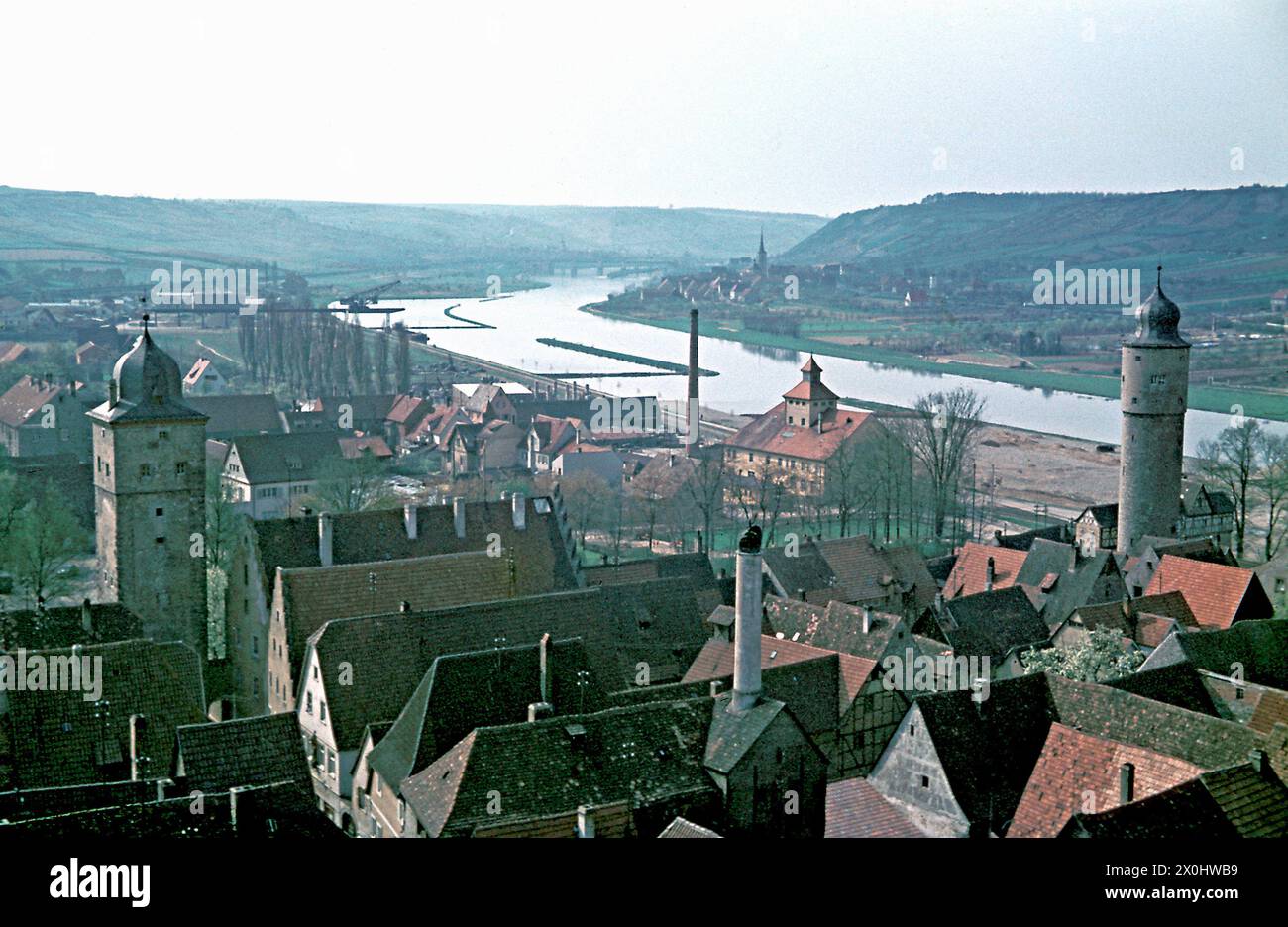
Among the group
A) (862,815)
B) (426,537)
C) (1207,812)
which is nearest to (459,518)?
(426,537)

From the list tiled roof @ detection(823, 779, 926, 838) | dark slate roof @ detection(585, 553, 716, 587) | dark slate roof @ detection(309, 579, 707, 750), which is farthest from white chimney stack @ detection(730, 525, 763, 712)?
dark slate roof @ detection(585, 553, 716, 587)

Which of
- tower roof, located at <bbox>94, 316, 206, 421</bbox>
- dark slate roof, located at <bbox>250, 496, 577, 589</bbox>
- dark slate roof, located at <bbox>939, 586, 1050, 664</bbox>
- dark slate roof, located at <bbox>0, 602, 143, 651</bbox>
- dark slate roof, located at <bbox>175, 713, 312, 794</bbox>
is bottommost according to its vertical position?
dark slate roof, located at <bbox>939, 586, 1050, 664</bbox>

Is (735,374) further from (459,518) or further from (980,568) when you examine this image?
(459,518)

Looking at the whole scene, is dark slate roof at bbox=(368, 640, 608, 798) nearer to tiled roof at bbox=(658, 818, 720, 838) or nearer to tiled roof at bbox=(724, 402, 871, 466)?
tiled roof at bbox=(658, 818, 720, 838)

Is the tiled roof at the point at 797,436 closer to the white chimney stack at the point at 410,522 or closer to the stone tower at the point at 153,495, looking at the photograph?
the white chimney stack at the point at 410,522

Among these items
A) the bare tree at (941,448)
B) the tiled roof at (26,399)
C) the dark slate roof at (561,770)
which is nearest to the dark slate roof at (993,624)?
the dark slate roof at (561,770)

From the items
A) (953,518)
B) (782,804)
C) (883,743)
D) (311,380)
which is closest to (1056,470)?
(953,518)
